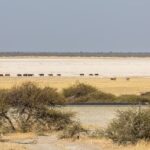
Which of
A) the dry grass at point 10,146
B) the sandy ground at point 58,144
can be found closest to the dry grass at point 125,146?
the sandy ground at point 58,144

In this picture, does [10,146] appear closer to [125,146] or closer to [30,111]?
[125,146]

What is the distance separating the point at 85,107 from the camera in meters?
35.8

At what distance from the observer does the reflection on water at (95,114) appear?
27831mm

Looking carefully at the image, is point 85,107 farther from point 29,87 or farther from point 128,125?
point 128,125

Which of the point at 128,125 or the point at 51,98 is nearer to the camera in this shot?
the point at 128,125

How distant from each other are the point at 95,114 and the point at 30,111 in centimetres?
850

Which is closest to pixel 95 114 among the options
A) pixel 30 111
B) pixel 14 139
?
pixel 30 111

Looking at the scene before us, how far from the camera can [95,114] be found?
104 ft

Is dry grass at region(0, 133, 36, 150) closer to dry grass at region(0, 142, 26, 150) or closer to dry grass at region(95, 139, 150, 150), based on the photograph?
dry grass at region(0, 142, 26, 150)

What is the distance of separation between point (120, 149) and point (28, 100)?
20.1 ft

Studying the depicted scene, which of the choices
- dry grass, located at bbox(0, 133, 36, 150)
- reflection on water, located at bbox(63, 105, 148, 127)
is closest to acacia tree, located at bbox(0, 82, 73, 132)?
dry grass, located at bbox(0, 133, 36, 150)

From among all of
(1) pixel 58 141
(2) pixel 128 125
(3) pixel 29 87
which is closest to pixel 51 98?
(3) pixel 29 87

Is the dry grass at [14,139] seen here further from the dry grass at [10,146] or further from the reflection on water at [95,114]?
the reflection on water at [95,114]

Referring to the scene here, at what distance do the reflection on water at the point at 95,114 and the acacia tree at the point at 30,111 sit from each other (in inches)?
122
